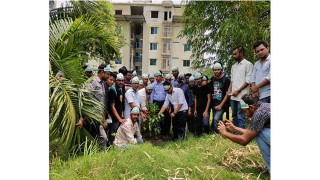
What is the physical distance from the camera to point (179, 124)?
17.6ft

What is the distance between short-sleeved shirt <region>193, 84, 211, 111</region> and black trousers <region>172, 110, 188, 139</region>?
0.85ft

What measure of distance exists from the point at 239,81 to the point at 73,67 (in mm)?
2086

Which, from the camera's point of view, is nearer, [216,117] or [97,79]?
[97,79]

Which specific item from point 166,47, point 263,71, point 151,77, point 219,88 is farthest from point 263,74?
point 151,77

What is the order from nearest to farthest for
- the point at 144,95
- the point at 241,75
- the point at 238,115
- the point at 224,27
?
1. the point at 241,75
2. the point at 238,115
3. the point at 224,27
4. the point at 144,95

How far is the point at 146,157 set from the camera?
3.45 meters

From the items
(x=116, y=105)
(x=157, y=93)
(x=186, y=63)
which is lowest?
(x=116, y=105)

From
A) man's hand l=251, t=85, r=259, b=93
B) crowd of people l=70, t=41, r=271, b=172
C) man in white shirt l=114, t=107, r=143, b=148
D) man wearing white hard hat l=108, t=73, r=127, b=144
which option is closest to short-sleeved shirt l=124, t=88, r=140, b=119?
crowd of people l=70, t=41, r=271, b=172

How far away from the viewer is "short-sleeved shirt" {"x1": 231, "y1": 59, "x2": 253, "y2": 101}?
4.18m

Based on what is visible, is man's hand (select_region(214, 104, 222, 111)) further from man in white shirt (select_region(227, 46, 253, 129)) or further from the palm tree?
the palm tree

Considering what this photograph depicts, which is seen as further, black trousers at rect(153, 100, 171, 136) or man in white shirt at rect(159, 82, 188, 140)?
black trousers at rect(153, 100, 171, 136)

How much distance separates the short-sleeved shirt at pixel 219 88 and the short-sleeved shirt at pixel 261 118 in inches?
65.0

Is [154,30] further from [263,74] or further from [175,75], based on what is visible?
[263,74]

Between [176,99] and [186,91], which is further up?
[186,91]
